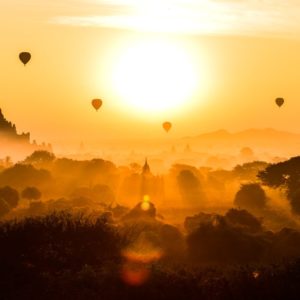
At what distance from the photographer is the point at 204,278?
82.6 feet

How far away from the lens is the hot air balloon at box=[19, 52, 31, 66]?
384 ft

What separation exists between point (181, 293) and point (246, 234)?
136 feet

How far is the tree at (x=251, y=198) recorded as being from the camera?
413 ft

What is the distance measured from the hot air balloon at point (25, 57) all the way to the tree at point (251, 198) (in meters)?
53.0

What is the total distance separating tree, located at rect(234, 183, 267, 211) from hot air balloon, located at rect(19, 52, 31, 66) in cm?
5298

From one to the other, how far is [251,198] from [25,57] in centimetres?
5543

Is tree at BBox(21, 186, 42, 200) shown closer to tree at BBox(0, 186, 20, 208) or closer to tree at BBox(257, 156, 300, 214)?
tree at BBox(0, 186, 20, 208)

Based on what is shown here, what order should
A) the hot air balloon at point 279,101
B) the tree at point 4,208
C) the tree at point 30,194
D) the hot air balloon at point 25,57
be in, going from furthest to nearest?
the hot air balloon at point 279,101 < the tree at point 30,194 < the hot air balloon at point 25,57 < the tree at point 4,208

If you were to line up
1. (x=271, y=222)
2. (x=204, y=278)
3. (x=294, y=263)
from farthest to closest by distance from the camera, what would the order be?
(x=271, y=222) < (x=294, y=263) < (x=204, y=278)

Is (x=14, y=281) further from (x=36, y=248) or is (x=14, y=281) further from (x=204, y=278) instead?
(x=204, y=278)

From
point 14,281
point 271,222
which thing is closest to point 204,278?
point 14,281

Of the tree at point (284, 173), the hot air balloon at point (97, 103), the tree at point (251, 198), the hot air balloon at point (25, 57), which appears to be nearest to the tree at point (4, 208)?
the hot air balloon at point (25, 57)

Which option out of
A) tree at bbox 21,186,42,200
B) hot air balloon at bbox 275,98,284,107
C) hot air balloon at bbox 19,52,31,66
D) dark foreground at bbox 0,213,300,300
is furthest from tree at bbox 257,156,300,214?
dark foreground at bbox 0,213,300,300

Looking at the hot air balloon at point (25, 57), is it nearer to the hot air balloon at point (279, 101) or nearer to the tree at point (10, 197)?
the tree at point (10, 197)
